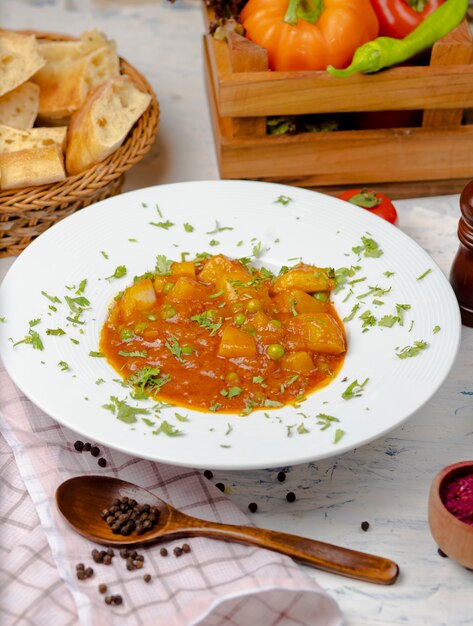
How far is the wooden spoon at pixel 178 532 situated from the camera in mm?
2383

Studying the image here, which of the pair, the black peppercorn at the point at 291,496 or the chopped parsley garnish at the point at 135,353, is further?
the chopped parsley garnish at the point at 135,353

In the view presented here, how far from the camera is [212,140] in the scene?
4461 millimetres

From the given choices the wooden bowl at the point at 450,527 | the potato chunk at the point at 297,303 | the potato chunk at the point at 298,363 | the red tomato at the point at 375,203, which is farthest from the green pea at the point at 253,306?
the red tomato at the point at 375,203

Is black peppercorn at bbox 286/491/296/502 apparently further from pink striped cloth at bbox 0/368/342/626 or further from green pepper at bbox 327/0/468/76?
green pepper at bbox 327/0/468/76

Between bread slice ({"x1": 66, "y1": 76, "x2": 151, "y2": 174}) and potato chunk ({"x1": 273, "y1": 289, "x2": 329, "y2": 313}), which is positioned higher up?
bread slice ({"x1": 66, "y1": 76, "x2": 151, "y2": 174})

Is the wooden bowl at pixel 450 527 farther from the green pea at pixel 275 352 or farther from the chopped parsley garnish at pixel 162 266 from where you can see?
the chopped parsley garnish at pixel 162 266

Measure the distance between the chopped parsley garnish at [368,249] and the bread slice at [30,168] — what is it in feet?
4.02

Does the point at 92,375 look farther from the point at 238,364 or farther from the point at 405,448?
the point at 405,448

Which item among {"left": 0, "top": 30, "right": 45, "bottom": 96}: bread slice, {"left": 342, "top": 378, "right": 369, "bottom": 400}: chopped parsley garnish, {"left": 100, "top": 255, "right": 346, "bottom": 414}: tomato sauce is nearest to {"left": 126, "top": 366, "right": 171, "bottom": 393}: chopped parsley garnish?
{"left": 100, "top": 255, "right": 346, "bottom": 414}: tomato sauce

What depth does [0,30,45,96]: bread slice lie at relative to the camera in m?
3.76

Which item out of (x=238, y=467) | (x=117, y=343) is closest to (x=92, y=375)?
(x=117, y=343)

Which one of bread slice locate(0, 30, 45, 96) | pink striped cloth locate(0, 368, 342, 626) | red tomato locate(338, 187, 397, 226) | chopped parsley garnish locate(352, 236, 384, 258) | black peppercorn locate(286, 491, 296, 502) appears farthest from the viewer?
bread slice locate(0, 30, 45, 96)

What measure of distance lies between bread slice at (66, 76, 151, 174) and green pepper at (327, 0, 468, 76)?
900 mm

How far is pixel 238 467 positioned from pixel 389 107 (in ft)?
6.50
